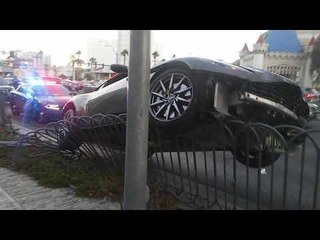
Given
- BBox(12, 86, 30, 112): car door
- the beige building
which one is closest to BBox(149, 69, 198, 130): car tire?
A: BBox(12, 86, 30, 112): car door

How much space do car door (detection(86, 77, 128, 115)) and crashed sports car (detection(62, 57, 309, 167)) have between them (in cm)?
93

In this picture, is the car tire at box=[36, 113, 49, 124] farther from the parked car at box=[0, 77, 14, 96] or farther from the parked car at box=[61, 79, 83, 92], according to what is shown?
the parked car at box=[61, 79, 83, 92]

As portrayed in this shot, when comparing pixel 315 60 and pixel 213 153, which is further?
pixel 315 60

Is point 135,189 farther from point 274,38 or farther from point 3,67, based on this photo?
point 3,67

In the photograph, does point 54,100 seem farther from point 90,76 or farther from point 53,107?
point 90,76

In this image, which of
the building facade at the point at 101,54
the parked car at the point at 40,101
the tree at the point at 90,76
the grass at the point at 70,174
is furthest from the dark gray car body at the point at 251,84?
the tree at the point at 90,76

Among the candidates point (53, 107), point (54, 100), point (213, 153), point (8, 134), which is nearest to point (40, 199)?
point (213, 153)

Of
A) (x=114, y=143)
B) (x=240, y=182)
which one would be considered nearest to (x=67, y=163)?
(x=114, y=143)

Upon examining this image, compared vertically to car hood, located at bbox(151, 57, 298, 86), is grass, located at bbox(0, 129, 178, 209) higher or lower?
lower

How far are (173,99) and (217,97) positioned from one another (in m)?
0.57

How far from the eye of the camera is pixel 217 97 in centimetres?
469

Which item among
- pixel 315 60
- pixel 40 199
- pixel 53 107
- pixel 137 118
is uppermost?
pixel 315 60

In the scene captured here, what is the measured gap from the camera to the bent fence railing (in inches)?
150
